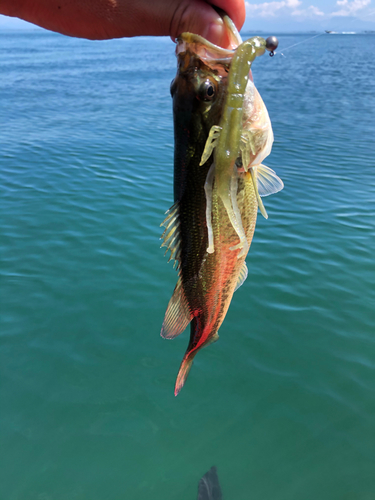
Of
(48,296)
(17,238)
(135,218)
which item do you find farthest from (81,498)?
(135,218)

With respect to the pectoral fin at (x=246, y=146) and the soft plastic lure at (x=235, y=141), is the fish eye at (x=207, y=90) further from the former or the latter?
the pectoral fin at (x=246, y=146)

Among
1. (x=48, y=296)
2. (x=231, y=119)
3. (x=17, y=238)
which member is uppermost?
(x=231, y=119)

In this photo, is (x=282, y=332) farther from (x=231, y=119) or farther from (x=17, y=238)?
(x=17, y=238)

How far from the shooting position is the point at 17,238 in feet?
25.0

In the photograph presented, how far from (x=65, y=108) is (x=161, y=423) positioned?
17.0 m

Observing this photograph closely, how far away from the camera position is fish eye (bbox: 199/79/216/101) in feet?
6.23

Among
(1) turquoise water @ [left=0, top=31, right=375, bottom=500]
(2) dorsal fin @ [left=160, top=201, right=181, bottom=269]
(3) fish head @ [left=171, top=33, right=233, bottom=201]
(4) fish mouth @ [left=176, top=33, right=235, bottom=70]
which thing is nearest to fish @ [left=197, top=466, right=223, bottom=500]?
(1) turquoise water @ [left=0, top=31, right=375, bottom=500]

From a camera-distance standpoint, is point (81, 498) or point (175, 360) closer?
point (81, 498)

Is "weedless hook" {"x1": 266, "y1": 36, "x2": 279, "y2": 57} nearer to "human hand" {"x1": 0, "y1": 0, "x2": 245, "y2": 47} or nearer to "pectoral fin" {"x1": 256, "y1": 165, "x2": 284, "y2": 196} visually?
"human hand" {"x1": 0, "y1": 0, "x2": 245, "y2": 47}

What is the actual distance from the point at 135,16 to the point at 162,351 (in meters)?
4.28

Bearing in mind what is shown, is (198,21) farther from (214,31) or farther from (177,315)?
(177,315)

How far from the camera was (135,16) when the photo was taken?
1735 mm

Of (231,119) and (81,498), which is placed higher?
(231,119)

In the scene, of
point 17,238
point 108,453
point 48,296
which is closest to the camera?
point 108,453
